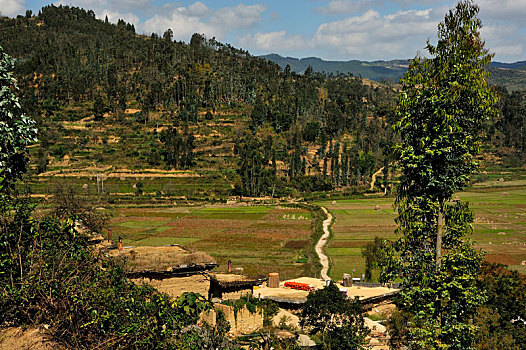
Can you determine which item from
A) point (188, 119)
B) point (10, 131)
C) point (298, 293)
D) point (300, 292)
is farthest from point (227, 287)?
point (188, 119)

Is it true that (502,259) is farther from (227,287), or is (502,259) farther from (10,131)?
(10,131)

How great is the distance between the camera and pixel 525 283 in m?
20.2

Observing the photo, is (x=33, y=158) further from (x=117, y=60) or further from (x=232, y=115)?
(x=117, y=60)

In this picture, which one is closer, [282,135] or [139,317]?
[139,317]

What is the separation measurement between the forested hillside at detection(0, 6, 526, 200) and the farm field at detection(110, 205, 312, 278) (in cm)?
1244

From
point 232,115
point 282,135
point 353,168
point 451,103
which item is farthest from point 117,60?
point 451,103

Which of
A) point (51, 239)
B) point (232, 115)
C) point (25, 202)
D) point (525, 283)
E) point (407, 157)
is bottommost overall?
point (525, 283)

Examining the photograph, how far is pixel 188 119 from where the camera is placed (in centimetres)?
11825

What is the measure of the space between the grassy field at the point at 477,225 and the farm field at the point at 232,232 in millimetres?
4815

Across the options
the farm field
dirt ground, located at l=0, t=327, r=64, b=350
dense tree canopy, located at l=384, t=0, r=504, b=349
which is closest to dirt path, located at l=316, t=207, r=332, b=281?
the farm field

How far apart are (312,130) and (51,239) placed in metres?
112

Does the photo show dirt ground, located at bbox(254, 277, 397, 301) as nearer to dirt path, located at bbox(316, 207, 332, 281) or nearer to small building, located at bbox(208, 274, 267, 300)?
small building, located at bbox(208, 274, 267, 300)

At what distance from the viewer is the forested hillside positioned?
89188 millimetres

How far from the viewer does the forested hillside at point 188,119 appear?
89188 mm
